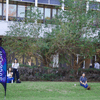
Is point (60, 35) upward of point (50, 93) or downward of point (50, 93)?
upward

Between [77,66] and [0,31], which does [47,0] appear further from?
[77,66]

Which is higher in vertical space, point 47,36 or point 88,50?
point 47,36

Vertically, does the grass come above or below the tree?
below

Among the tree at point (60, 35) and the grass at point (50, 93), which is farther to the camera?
the tree at point (60, 35)

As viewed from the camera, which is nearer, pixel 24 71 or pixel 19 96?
pixel 19 96

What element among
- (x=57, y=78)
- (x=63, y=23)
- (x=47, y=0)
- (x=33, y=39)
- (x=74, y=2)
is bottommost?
(x=57, y=78)

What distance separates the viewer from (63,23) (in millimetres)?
15211

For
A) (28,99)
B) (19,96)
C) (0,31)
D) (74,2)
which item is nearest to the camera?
(28,99)

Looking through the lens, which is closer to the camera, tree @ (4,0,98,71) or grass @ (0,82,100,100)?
grass @ (0,82,100,100)

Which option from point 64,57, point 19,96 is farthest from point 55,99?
point 64,57

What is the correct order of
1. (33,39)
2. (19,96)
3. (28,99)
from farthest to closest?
(33,39)
(19,96)
(28,99)

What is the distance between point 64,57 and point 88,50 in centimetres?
230

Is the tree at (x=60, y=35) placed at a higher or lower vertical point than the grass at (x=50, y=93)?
higher

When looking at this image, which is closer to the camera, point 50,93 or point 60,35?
point 50,93
